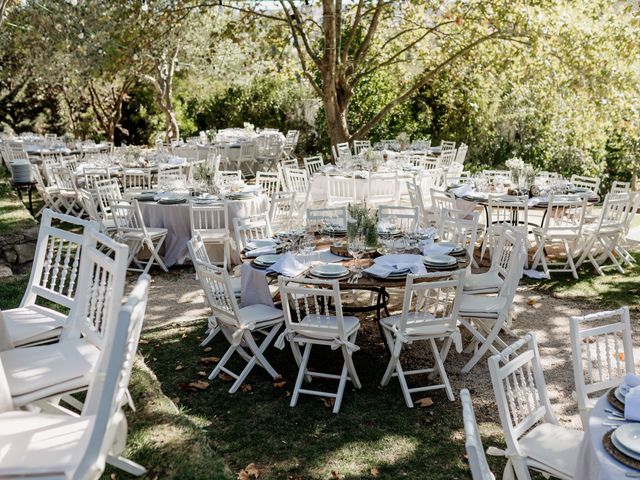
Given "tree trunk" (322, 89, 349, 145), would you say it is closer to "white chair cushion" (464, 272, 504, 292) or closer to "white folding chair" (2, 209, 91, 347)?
"white chair cushion" (464, 272, 504, 292)

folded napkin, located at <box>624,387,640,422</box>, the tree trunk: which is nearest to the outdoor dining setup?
folded napkin, located at <box>624,387,640,422</box>

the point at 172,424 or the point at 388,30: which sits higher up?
the point at 388,30

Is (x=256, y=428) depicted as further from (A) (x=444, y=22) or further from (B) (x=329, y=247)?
(A) (x=444, y=22)

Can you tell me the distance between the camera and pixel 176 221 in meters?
8.30

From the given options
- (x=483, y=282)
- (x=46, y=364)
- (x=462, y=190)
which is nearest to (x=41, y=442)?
(x=46, y=364)

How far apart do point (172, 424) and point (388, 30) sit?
13274mm

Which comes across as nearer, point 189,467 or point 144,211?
point 189,467

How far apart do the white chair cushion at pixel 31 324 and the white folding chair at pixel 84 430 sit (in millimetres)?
1033

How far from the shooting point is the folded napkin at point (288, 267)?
Result: 479cm

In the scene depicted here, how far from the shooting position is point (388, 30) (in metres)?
15.0

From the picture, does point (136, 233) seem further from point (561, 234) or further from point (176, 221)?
point (561, 234)

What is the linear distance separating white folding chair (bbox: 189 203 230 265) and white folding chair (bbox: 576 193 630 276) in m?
4.39

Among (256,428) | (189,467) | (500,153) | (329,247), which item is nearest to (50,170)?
(329,247)

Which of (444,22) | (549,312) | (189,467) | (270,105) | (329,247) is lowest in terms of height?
(549,312)
